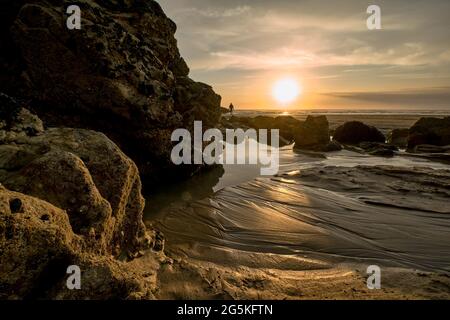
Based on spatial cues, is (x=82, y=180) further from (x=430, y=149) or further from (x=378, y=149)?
(x=430, y=149)

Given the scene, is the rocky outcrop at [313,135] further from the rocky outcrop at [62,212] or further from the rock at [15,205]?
the rock at [15,205]

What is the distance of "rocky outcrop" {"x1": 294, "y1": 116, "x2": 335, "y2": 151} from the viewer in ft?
51.9

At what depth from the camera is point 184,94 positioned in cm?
832

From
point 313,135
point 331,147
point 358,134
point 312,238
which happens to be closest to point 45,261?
point 312,238

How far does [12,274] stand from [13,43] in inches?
220

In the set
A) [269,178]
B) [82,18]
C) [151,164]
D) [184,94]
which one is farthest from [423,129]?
[82,18]

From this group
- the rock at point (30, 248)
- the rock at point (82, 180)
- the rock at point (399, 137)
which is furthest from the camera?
the rock at point (399, 137)

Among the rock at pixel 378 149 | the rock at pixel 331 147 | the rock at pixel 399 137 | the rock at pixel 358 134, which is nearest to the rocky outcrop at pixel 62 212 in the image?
the rock at pixel 331 147

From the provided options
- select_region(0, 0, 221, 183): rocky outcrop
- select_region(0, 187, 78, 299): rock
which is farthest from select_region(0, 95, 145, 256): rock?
select_region(0, 0, 221, 183): rocky outcrop

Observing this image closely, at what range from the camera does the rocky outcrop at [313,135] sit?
15820 millimetres

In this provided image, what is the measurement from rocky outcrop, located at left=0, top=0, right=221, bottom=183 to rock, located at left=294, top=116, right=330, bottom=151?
10.6 metres

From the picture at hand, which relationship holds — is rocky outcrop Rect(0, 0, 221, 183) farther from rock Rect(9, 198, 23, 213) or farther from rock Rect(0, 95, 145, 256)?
rock Rect(9, 198, 23, 213)

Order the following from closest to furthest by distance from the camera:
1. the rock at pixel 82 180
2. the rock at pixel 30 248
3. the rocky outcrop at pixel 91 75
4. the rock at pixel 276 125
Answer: the rock at pixel 30 248, the rock at pixel 82 180, the rocky outcrop at pixel 91 75, the rock at pixel 276 125
